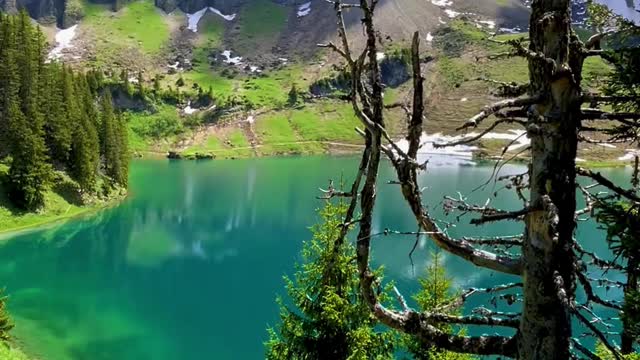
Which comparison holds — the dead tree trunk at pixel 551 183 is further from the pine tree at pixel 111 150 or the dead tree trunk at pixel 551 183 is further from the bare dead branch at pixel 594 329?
the pine tree at pixel 111 150

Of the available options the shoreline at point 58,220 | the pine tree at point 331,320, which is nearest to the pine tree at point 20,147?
the shoreline at point 58,220

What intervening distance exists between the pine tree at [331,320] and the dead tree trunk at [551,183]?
8982 millimetres

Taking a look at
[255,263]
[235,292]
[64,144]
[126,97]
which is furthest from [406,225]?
[126,97]

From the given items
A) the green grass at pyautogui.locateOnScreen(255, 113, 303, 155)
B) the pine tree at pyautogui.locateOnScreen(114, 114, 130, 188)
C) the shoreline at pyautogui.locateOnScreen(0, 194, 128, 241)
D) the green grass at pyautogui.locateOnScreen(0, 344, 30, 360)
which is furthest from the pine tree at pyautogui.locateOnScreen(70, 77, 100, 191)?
the green grass at pyautogui.locateOnScreen(255, 113, 303, 155)

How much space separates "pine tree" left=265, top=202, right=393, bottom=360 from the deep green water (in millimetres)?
5039

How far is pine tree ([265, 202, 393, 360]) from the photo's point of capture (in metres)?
14.3

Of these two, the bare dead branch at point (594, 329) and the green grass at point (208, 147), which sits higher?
the bare dead branch at point (594, 329)

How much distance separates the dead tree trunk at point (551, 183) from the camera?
4730mm

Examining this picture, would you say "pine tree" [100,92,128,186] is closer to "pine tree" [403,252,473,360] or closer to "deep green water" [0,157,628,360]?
"deep green water" [0,157,628,360]

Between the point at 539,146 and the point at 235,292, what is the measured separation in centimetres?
4029

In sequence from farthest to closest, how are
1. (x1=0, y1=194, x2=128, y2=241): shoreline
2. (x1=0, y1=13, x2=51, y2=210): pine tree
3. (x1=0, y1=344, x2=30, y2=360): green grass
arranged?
(x1=0, y1=13, x2=51, y2=210): pine tree → (x1=0, y1=194, x2=128, y2=241): shoreline → (x1=0, y1=344, x2=30, y2=360): green grass

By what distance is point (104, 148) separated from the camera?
83000 mm

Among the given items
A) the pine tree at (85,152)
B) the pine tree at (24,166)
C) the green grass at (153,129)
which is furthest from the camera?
the green grass at (153,129)

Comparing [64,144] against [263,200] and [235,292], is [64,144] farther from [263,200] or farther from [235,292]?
[235,292]
